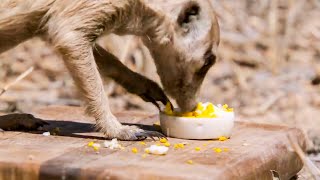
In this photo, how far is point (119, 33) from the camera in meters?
6.73

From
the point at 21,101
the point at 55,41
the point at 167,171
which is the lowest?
the point at 21,101

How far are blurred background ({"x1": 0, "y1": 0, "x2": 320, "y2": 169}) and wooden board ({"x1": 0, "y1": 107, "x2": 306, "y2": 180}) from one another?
1832mm

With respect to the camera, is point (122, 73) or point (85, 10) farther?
point (122, 73)

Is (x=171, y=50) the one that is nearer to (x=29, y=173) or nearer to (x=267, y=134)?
(x=267, y=134)

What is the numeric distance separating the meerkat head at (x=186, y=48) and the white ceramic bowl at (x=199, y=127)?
0.33 meters

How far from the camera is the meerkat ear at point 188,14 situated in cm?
649

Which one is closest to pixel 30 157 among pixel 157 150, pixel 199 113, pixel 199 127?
pixel 157 150

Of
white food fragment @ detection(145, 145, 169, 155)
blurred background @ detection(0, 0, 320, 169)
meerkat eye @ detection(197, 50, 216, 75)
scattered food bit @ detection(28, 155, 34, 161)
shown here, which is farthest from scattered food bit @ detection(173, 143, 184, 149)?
blurred background @ detection(0, 0, 320, 169)

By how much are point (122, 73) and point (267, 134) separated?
109 centimetres

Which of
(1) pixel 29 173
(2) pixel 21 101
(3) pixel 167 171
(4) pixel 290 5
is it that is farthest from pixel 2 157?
(4) pixel 290 5

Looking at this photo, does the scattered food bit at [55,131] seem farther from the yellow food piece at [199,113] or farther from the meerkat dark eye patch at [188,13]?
the meerkat dark eye patch at [188,13]

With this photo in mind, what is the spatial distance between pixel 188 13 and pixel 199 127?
75cm

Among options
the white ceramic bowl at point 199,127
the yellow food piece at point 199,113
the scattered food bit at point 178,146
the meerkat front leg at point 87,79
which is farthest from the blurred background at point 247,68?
the scattered food bit at point 178,146

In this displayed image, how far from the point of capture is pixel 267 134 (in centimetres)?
665
